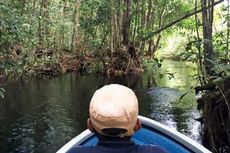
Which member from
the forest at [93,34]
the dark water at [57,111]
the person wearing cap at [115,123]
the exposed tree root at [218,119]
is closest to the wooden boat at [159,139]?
the person wearing cap at [115,123]

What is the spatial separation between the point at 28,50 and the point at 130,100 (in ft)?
51.5

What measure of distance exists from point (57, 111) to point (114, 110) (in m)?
8.08

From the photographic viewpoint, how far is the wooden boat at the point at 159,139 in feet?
11.5

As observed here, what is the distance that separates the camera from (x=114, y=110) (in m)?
1.65

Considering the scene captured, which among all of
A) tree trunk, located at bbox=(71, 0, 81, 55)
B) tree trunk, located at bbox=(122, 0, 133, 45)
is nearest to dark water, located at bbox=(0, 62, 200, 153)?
tree trunk, located at bbox=(122, 0, 133, 45)

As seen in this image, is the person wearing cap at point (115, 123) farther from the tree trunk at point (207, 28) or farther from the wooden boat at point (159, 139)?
the tree trunk at point (207, 28)

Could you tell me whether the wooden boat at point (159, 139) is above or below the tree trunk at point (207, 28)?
below

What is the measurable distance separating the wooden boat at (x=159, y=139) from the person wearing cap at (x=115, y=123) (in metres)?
1.80

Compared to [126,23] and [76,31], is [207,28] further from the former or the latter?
[76,31]

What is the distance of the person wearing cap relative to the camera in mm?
1644

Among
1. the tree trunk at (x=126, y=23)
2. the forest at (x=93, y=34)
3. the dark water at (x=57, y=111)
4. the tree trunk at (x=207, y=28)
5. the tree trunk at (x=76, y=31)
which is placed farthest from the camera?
the tree trunk at (x=76, y=31)

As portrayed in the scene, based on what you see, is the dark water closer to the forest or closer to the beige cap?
the forest

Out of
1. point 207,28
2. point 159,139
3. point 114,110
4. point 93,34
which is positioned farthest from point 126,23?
point 114,110

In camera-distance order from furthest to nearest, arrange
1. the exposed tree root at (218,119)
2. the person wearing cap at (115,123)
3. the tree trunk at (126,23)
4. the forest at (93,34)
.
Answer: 1. the tree trunk at (126,23)
2. the forest at (93,34)
3. the exposed tree root at (218,119)
4. the person wearing cap at (115,123)
